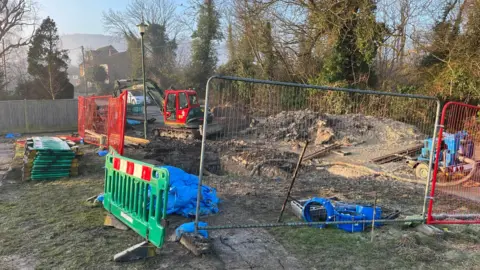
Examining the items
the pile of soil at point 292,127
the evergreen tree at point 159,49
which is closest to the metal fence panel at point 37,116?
the pile of soil at point 292,127

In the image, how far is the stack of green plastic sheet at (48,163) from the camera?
7.43 m

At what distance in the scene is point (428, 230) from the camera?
4.97 m

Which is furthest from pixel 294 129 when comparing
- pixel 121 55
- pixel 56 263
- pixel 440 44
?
pixel 121 55

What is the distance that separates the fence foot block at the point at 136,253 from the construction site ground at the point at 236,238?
66 millimetres

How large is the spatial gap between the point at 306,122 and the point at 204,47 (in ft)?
65.6

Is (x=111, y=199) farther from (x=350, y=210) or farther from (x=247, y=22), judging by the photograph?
(x=247, y=22)

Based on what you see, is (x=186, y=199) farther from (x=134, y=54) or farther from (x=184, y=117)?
(x=134, y=54)

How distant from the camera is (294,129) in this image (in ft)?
51.7

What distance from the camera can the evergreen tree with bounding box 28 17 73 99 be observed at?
79.6 ft

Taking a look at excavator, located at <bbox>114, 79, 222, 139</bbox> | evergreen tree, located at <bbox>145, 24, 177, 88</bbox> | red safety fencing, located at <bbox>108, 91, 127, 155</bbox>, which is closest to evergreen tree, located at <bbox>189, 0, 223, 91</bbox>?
evergreen tree, located at <bbox>145, 24, 177, 88</bbox>

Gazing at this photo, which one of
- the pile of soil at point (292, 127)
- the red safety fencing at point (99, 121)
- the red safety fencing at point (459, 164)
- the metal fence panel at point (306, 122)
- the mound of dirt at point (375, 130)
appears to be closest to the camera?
the red safety fencing at point (459, 164)

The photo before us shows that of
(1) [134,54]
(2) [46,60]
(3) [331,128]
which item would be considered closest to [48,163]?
(3) [331,128]

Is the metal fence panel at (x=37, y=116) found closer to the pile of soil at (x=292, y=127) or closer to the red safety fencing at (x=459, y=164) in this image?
the pile of soil at (x=292, y=127)

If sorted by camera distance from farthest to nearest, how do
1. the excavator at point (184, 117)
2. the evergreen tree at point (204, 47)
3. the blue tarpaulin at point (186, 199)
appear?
the evergreen tree at point (204, 47) < the excavator at point (184, 117) < the blue tarpaulin at point (186, 199)
